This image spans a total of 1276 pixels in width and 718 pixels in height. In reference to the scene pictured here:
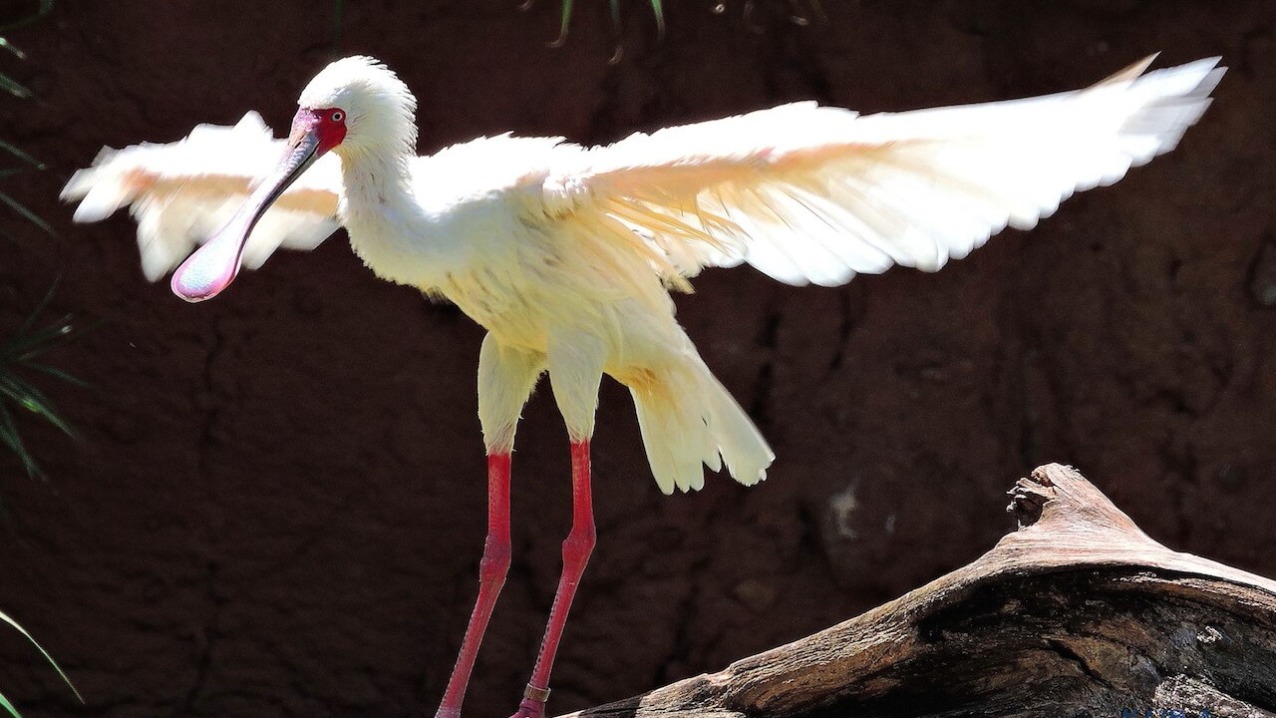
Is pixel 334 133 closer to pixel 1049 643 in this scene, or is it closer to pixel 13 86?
pixel 13 86

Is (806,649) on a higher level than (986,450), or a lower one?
lower

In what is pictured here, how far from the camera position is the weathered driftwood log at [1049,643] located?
98.9 inches

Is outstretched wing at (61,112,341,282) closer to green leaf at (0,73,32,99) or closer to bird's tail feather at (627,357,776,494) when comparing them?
green leaf at (0,73,32,99)

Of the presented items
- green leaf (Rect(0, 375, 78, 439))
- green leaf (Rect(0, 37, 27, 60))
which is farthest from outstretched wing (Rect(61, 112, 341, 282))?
green leaf (Rect(0, 37, 27, 60))

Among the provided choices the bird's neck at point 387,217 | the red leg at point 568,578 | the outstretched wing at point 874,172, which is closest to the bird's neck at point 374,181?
the bird's neck at point 387,217

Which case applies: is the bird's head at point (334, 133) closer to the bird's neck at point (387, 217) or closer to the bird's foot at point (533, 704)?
the bird's neck at point (387, 217)

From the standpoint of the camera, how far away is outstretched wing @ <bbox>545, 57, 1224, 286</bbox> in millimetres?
2543

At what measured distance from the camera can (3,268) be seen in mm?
4668

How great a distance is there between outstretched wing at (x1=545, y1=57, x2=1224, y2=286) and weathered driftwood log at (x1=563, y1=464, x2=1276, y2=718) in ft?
1.96

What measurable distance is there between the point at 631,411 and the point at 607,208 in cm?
171

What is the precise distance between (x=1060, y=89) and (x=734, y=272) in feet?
4.04

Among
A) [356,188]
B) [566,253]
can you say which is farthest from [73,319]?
[566,253]

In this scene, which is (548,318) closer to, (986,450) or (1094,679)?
(1094,679)

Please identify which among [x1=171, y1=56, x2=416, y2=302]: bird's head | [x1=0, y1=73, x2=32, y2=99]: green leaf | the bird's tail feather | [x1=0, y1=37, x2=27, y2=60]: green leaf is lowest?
the bird's tail feather
